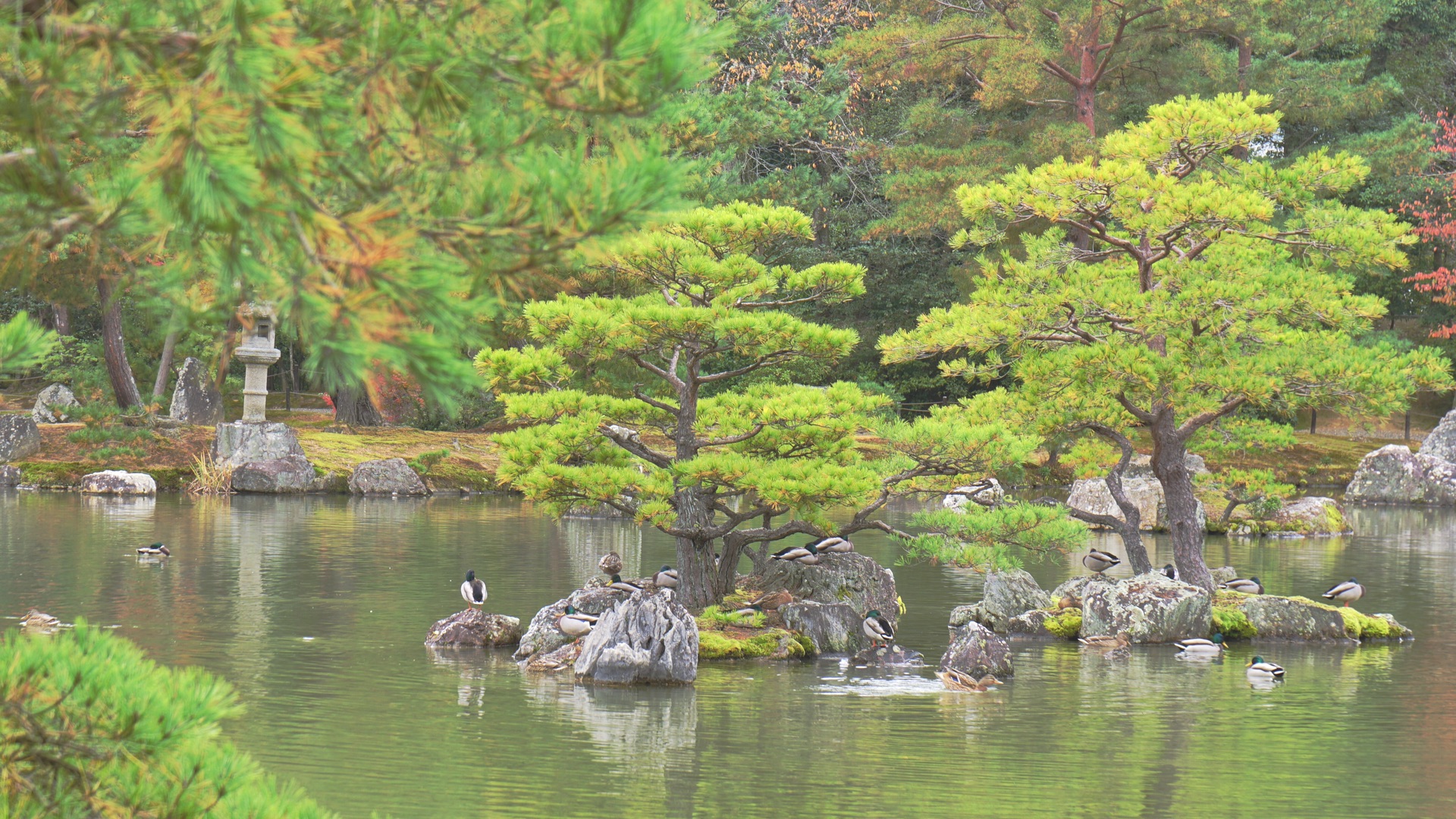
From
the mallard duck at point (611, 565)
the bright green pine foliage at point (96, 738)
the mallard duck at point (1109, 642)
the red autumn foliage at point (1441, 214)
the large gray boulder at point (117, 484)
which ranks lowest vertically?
the mallard duck at point (1109, 642)

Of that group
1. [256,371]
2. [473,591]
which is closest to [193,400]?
[256,371]

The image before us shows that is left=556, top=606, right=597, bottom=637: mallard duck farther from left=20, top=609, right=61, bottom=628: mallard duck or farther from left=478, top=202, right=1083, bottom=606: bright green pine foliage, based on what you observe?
left=20, top=609, right=61, bottom=628: mallard duck

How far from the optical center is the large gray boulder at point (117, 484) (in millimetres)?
28828

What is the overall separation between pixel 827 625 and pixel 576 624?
263 centimetres

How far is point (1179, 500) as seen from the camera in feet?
54.7

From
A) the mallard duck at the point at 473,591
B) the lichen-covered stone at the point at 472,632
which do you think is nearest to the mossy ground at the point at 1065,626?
the lichen-covered stone at the point at 472,632

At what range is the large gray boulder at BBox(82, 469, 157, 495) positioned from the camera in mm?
28828

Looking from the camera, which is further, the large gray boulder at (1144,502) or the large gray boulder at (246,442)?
the large gray boulder at (246,442)

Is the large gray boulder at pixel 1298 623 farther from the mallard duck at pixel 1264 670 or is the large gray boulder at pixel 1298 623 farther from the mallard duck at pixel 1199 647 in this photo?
the mallard duck at pixel 1264 670

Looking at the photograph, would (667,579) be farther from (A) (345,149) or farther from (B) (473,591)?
(A) (345,149)

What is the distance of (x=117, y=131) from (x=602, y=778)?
22.4 ft

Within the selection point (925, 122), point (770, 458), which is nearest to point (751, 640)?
point (770, 458)

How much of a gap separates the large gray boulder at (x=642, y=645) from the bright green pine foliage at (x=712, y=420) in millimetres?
1337

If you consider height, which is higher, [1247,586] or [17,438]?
[17,438]
